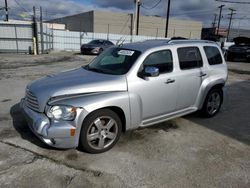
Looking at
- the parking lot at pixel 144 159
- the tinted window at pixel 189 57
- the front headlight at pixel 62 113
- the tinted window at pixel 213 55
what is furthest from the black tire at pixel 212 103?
the front headlight at pixel 62 113

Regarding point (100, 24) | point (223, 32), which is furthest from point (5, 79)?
point (223, 32)

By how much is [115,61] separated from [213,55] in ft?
7.54

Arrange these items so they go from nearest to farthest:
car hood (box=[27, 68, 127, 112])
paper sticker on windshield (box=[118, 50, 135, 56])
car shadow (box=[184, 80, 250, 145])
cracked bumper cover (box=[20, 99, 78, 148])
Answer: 1. cracked bumper cover (box=[20, 99, 78, 148])
2. car hood (box=[27, 68, 127, 112])
3. paper sticker on windshield (box=[118, 50, 135, 56])
4. car shadow (box=[184, 80, 250, 145])

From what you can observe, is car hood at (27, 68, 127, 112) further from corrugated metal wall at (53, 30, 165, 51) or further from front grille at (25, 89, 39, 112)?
corrugated metal wall at (53, 30, 165, 51)

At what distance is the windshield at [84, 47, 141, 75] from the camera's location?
12.6 ft

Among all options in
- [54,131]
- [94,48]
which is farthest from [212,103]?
[94,48]

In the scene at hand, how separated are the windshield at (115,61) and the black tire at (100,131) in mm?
783

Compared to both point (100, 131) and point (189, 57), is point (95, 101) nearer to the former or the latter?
point (100, 131)

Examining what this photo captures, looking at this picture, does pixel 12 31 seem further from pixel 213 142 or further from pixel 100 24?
pixel 100 24

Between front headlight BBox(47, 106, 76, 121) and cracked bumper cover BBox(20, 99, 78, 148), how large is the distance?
0.07m

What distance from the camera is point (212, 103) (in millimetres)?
5188

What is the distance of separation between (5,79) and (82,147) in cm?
689

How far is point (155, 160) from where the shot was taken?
334cm

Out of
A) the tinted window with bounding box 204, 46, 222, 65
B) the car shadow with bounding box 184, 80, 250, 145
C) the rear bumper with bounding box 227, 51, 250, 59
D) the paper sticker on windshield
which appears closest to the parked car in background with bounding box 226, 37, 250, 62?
the rear bumper with bounding box 227, 51, 250, 59
